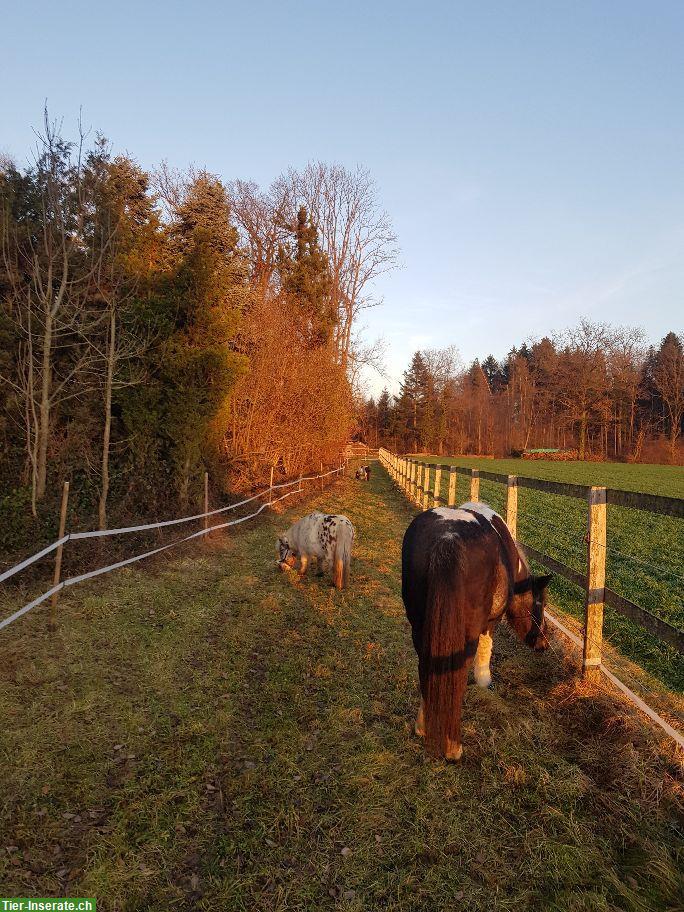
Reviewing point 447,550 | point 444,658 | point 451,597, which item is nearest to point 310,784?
point 444,658

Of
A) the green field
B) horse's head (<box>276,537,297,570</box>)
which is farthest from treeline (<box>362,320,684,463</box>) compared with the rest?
horse's head (<box>276,537,297,570</box>)

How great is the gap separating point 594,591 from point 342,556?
4.01m

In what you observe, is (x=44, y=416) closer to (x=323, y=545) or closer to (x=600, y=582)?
(x=323, y=545)

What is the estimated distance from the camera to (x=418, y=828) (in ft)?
9.04

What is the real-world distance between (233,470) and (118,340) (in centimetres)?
586

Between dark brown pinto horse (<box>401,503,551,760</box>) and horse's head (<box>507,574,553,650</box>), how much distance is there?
0.25 m

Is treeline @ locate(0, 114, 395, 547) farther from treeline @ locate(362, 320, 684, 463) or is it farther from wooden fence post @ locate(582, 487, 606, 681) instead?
treeline @ locate(362, 320, 684, 463)

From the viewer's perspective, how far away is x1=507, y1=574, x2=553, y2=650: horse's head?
4.54 meters

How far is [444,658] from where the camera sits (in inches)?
128

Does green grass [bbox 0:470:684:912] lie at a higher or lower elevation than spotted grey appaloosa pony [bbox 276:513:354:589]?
lower

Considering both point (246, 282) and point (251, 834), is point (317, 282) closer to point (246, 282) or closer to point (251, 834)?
point (246, 282)

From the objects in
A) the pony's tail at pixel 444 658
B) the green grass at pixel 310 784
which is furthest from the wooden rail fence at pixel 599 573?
the pony's tail at pixel 444 658

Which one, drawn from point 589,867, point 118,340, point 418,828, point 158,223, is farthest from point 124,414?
point 589,867

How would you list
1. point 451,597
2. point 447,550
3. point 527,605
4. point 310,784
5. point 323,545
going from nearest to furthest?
point 310,784 < point 451,597 < point 447,550 < point 527,605 < point 323,545
